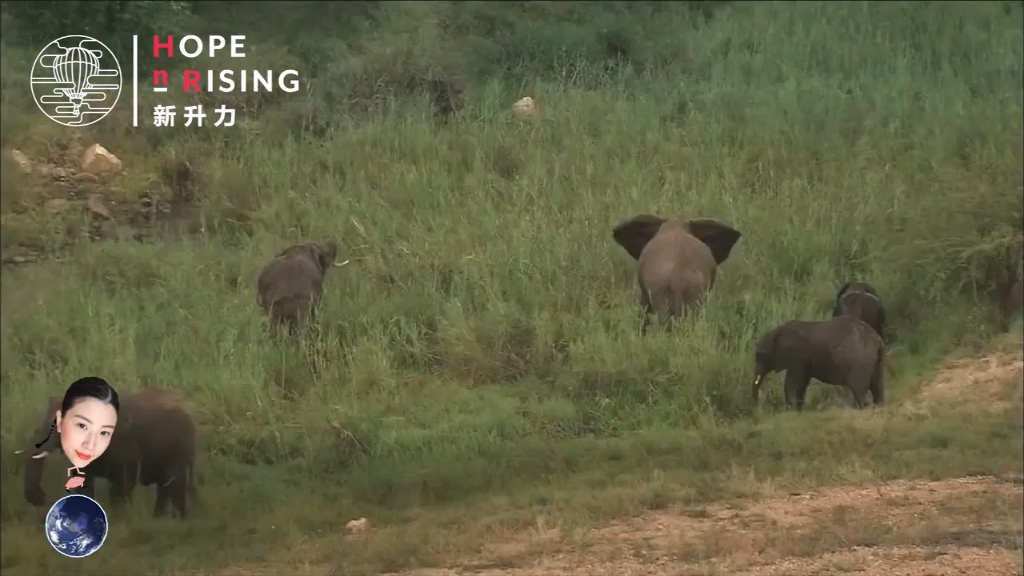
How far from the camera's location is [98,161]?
3871 mm

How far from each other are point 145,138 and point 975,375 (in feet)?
9.32

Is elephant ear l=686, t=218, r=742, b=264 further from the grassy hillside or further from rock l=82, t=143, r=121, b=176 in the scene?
rock l=82, t=143, r=121, b=176

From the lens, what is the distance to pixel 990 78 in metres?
4.50

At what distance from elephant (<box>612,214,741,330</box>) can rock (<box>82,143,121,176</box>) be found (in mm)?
1665

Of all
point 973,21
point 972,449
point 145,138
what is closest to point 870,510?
point 972,449

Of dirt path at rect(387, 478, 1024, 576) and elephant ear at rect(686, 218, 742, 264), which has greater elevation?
elephant ear at rect(686, 218, 742, 264)

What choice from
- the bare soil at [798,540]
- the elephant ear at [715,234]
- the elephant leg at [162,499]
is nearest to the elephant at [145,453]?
the elephant leg at [162,499]

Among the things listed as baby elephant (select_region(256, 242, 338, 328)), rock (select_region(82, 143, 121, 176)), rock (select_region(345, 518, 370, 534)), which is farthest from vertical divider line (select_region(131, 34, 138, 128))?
rock (select_region(345, 518, 370, 534))

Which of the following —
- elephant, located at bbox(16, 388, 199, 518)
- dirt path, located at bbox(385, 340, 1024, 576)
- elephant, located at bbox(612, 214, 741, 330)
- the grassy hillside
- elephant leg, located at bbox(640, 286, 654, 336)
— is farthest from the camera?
elephant, located at bbox(612, 214, 741, 330)

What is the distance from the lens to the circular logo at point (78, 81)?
3.82 meters

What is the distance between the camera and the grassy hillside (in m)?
3.72

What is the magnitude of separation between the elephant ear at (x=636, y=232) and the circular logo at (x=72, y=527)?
1888 millimetres

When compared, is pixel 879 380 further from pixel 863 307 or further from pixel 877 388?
pixel 863 307
